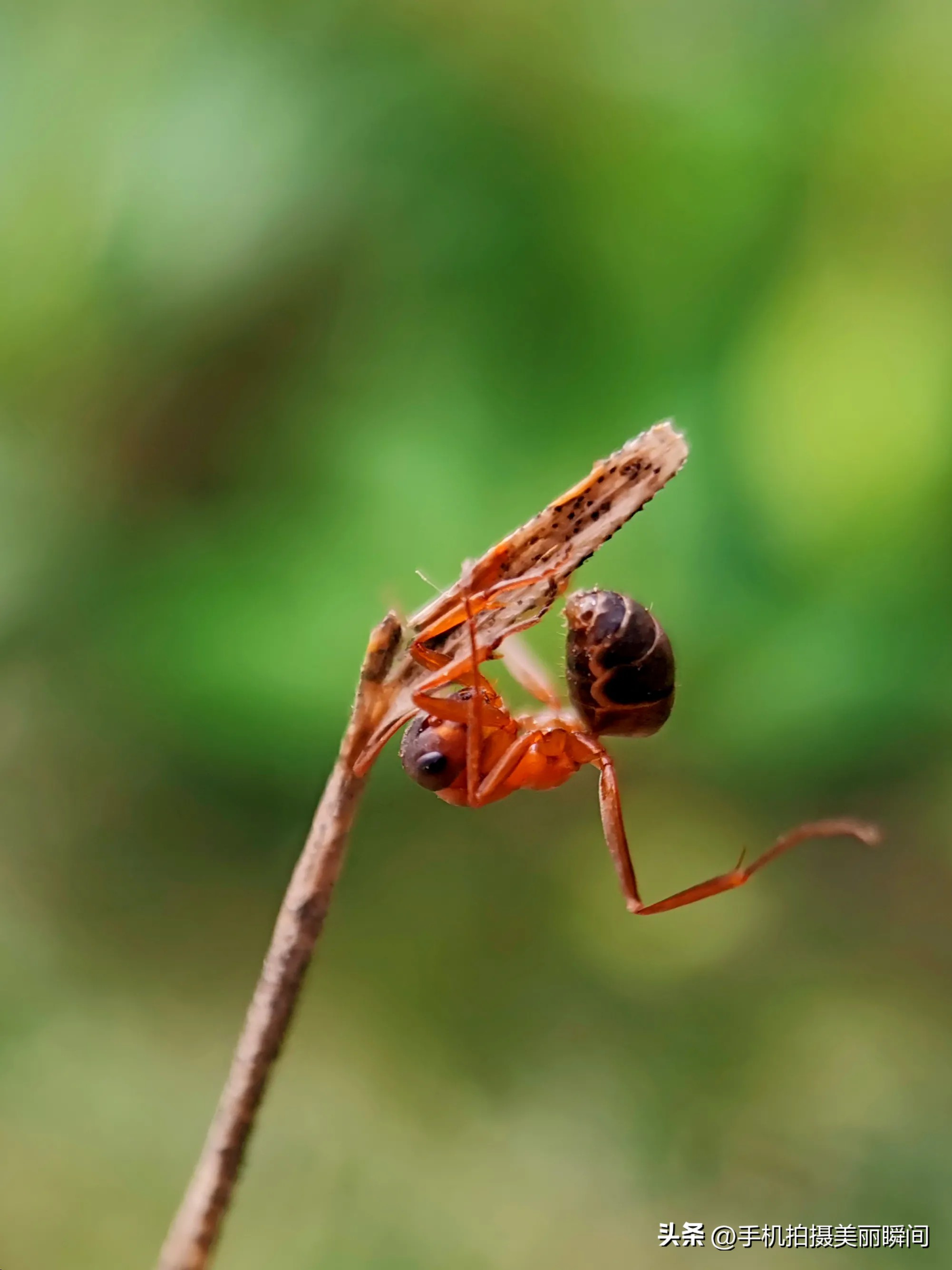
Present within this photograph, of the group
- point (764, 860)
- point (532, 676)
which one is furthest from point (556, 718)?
point (764, 860)

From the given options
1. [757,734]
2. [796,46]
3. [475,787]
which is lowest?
[475,787]

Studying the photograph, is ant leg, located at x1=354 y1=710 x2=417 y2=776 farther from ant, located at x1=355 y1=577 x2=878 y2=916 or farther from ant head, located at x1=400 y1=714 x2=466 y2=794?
ant head, located at x1=400 y1=714 x2=466 y2=794

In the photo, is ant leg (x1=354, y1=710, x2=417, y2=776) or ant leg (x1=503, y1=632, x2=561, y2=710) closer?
ant leg (x1=354, y1=710, x2=417, y2=776)

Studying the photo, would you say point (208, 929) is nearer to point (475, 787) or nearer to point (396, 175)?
point (475, 787)

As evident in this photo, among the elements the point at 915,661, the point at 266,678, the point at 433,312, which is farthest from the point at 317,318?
the point at 915,661

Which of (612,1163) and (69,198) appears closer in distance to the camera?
(612,1163)

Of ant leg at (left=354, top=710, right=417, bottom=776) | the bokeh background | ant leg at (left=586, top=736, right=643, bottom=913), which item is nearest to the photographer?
ant leg at (left=354, top=710, right=417, bottom=776)

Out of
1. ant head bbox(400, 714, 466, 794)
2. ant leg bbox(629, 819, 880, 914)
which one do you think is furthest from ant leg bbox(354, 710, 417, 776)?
ant leg bbox(629, 819, 880, 914)
